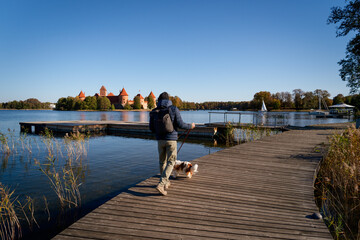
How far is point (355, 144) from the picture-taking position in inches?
201

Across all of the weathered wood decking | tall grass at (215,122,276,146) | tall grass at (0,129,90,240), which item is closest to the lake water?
tall grass at (0,129,90,240)

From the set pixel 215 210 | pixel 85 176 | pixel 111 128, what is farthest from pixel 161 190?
pixel 111 128

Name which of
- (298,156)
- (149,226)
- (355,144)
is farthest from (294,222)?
(298,156)

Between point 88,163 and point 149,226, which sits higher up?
point 149,226

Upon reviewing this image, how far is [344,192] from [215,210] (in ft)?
8.67

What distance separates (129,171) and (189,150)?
210 inches

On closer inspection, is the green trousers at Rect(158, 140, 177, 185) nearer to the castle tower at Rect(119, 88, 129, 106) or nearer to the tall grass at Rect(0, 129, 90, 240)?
the tall grass at Rect(0, 129, 90, 240)

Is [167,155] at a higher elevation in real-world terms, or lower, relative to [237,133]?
higher

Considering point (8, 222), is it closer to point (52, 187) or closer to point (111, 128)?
point (52, 187)

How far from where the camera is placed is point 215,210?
297 centimetres

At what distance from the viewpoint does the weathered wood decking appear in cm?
243

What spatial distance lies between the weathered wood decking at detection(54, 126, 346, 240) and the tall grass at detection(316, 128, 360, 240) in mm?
438

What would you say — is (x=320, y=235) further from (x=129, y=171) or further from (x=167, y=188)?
(x=129, y=171)

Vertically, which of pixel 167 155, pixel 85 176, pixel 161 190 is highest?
pixel 167 155
